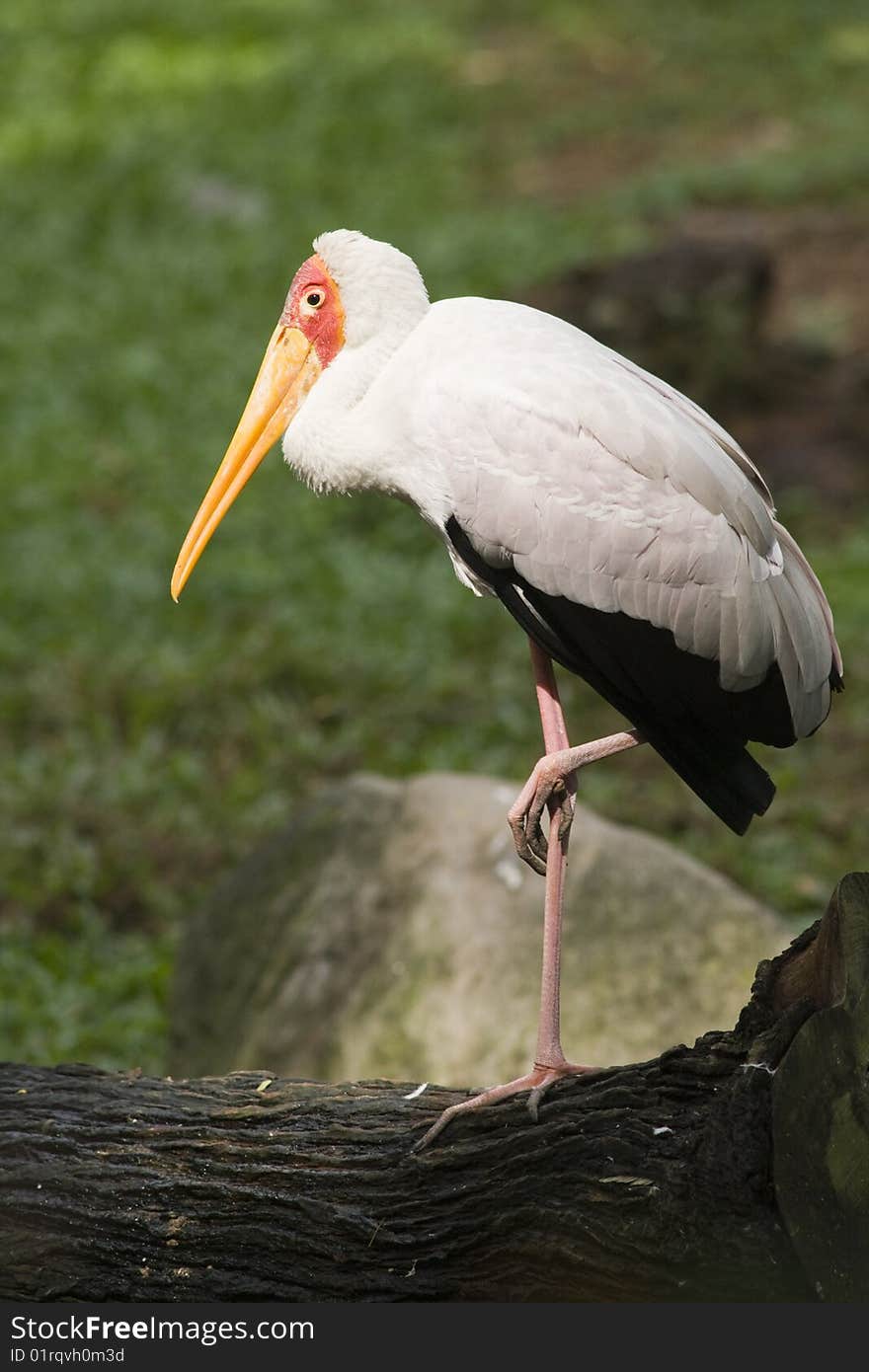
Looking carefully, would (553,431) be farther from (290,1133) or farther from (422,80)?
(422,80)

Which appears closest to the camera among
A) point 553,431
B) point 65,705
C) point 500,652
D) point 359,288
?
point 553,431

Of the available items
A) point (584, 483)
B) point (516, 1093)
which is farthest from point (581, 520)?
point (516, 1093)

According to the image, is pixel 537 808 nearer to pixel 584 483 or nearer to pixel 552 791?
pixel 552 791

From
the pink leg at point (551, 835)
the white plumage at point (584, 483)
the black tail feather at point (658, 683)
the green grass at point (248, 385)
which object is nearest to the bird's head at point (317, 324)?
the white plumage at point (584, 483)

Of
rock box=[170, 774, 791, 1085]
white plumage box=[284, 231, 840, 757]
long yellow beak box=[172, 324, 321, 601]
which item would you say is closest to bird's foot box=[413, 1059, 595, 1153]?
white plumage box=[284, 231, 840, 757]

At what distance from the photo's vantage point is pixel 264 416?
3.30 meters

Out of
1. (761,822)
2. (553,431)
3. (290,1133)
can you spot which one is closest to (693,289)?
(761,822)

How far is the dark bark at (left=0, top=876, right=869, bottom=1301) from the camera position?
93.1 inches

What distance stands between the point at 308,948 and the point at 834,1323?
2.09 metres

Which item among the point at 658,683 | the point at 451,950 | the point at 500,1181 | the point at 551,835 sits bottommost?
the point at 500,1181

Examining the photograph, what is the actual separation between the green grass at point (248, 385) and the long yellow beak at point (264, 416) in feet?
6.09

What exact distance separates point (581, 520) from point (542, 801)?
0.51 meters

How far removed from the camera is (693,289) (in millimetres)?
8125

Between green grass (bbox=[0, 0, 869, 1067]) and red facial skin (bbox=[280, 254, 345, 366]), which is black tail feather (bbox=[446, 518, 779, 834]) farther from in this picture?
green grass (bbox=[0, 0, 869, 1067])
